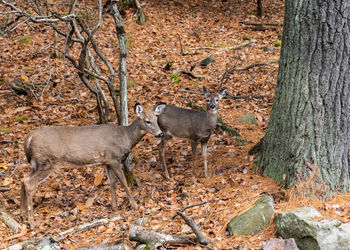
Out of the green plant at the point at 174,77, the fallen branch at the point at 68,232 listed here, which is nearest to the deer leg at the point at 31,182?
the fallen branch at the point at 68,232

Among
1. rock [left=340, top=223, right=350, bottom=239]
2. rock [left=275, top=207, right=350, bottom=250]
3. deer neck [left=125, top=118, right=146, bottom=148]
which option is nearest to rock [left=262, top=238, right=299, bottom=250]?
rock [left=275, top=207, right=350, bottom=250]

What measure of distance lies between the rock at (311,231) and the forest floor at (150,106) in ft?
0.92

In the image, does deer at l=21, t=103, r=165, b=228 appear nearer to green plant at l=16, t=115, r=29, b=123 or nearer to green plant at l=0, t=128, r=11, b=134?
green plant at l=0, t=128, r=11, b=134

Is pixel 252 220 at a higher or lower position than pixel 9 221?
higher

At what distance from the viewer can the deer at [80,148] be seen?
6477 mm

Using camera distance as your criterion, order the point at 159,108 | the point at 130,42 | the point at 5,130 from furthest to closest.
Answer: the point at 130,42
the point at 5,130
the point at 159,108

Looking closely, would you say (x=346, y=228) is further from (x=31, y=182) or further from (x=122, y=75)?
(x=31, y=182)

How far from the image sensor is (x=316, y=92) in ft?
18.1

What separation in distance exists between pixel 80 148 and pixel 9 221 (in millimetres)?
1591

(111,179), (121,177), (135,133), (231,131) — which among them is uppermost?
(135,133)

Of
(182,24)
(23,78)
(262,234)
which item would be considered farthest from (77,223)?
(182,24)

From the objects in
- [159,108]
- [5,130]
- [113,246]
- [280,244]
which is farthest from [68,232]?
[5,130]

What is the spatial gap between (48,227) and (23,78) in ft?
21.7

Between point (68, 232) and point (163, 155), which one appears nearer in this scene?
point (68, 232)
